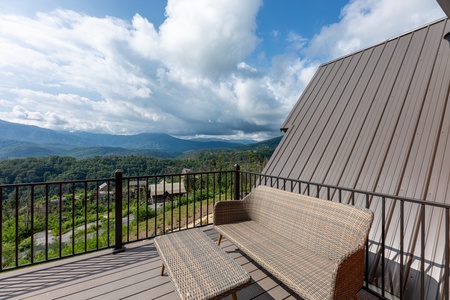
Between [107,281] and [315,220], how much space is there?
2.31 metres

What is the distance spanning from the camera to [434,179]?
2393mm

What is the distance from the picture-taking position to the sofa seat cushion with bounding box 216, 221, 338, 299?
1.39 metres

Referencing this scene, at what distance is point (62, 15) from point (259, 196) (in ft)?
17.5

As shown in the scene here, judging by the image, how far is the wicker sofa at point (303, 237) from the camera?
140 centimetres

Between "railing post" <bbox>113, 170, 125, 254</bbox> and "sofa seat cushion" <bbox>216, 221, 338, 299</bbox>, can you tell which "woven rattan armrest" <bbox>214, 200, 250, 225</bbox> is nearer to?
"sofa seat cushion" <bbox>216, 221, 338, 299</bbox>

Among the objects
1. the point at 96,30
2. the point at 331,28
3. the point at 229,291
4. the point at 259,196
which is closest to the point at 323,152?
the point at 259,196

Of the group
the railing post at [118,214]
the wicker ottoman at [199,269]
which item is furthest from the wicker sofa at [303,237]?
the railing post at [118,214]

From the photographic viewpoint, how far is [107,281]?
6.73 ft

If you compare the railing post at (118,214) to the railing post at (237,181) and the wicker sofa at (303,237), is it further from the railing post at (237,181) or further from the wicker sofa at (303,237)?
the railing post at (237,181)

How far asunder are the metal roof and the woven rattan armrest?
1673mm

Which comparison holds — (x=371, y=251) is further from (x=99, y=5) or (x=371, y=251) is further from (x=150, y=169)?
(x=150, y=169)

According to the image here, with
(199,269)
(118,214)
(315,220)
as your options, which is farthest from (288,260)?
(118,214)

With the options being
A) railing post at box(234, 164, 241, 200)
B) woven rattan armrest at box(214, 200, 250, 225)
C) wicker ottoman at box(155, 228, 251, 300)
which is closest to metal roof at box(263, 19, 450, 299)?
railing post at box(234, 164, 241, 200)

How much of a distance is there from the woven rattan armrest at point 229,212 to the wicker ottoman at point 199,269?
563 mm
